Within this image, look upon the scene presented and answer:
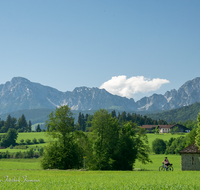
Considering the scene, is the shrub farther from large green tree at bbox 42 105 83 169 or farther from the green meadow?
the green meadow

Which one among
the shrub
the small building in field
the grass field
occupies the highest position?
the grass field

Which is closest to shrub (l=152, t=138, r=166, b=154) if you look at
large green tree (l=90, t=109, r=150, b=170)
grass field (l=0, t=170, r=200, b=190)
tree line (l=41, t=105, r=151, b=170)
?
large green tree (l=90, t=109, r=150, b=170)

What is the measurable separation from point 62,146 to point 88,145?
712cm

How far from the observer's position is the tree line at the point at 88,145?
44.3 m

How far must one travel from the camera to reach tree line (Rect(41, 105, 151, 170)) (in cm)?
4434

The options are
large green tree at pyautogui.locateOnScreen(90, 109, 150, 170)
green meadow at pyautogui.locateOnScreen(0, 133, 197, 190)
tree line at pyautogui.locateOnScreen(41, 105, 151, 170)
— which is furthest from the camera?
large green tree at pyautogui.locateOnScreen(90, 109, 150, 170)

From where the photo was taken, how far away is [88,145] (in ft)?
164

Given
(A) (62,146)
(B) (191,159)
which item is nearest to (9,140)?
(A) (62,146)

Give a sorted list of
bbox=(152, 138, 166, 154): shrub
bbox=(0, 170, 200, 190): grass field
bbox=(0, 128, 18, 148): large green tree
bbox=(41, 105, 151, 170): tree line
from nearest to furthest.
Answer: bbox=(0, 170, 200, 190): grass field, bbox=(41, 105, 151, 170): tree line, bbox=(152, 138, 166, 154): shrub, bbox=(0, 128, 18, 148): large green tree

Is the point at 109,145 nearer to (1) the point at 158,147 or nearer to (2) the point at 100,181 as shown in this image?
(2) the point at 100,181

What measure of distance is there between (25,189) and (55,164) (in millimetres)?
31545

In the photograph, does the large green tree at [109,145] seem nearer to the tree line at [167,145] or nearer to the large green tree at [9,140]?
the tree line at [167,145]

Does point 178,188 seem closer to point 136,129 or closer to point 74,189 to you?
point 74,189

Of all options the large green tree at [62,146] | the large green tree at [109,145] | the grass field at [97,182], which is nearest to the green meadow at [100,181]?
the grass field at [97,182]
